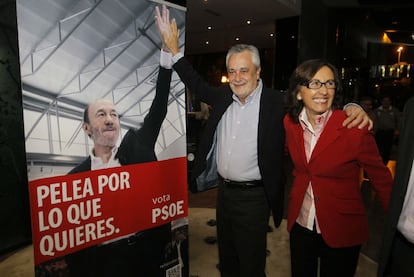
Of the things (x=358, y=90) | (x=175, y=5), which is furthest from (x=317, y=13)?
(x=175, y=5)

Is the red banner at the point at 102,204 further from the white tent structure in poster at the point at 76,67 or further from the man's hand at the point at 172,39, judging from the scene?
the man's hand at the point at 172,39

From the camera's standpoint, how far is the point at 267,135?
1782 millimetres

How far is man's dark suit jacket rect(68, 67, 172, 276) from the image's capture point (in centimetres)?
169

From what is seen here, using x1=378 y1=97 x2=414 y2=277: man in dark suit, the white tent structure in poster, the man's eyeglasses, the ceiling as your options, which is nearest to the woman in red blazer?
the man's eyeglasses

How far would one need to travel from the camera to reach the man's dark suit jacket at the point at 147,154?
169 cm

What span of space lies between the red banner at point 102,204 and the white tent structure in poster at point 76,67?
101 mm

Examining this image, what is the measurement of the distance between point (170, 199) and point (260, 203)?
1.82ft

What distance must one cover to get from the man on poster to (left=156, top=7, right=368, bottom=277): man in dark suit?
0.29 m

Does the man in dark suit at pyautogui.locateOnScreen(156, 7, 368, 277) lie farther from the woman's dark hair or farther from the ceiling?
the ceiling

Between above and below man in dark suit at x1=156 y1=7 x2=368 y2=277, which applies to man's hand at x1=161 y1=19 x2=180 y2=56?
above

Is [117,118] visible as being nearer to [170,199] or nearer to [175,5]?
[170,199]

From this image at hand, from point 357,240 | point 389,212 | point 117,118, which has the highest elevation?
point 117,118

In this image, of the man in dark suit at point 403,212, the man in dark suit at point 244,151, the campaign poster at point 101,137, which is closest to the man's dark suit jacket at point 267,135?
the man in dark suit at point 244,151

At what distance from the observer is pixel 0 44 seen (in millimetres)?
2682
